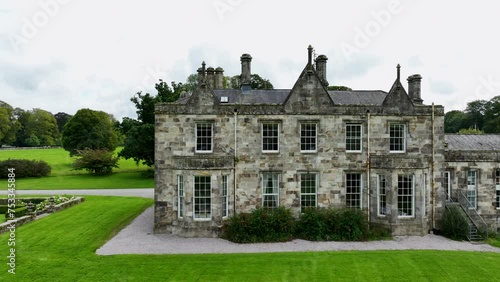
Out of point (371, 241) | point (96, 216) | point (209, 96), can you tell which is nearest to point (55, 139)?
point (96, 216)

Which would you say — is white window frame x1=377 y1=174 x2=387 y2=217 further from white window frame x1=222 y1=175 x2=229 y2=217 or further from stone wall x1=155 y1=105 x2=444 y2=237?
white window frame x1=222 y1=175 x2=229 y2=217

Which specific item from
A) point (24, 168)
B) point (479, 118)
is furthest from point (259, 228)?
point (479, 118)

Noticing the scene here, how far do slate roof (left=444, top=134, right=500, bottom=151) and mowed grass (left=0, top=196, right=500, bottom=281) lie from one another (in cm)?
919

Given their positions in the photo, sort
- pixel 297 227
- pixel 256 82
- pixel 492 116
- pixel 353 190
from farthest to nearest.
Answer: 1. pixel 492 116
2. pixel 256 82
3. pixel 353 190
4. pixel 297 227

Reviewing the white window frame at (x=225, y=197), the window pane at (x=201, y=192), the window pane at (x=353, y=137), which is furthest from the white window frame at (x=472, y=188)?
the window pane at (x=201, y=192)

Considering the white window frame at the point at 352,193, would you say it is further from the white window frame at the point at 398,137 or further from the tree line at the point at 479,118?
the tree line at the point at 479,118

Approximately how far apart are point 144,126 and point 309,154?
94.8 feet

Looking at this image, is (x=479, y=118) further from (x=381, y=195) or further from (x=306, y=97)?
(x=306, y=97)

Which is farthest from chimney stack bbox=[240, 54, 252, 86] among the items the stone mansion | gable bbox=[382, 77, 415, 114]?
gable bbox=[382, 77, 415, 114]

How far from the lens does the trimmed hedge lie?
18906 millimetres

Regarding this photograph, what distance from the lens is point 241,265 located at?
1504 centimetres

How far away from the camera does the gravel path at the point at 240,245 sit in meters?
17.2

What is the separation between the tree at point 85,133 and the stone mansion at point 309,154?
43.4 m

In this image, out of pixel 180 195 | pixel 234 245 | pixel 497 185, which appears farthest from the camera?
pixel 497 185
